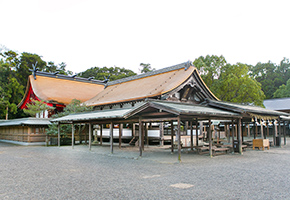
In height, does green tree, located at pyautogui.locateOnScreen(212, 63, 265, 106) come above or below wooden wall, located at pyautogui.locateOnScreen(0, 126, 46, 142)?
above

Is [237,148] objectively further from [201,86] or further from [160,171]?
[201,86]

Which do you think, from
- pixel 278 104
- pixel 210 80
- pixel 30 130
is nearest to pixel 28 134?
pixel 30 130

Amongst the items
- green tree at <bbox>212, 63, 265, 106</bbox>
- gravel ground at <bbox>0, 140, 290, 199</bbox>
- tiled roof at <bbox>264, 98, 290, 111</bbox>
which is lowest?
gravel ground at <bbox>0, 140, 290, 199</bbox>

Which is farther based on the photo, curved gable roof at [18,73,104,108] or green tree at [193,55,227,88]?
green tree at [193,55,227,88]

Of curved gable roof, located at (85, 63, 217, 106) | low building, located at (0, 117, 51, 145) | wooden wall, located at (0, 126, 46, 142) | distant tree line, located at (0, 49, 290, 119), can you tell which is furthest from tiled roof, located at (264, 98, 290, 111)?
wooden wall, located at (0, 126, 46, 142)

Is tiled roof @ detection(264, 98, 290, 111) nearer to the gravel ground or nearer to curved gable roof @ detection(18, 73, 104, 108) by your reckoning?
curved gable roof @ detection(18, 73, 104, 108)

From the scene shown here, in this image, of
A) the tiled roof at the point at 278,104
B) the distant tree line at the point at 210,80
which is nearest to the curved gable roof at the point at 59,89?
the distant tree line at the point at 210,80

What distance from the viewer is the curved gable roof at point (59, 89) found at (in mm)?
25750

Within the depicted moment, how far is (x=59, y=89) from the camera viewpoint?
28000mm

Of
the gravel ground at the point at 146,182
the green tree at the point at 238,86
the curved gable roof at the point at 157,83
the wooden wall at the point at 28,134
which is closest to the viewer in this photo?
the gravel ground at the point at 146,182

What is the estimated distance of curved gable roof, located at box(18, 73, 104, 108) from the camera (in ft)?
84.5

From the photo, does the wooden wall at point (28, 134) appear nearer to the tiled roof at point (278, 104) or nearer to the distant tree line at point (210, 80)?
the distant tree line at point (210, 80)

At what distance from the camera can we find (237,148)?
13.8 meters

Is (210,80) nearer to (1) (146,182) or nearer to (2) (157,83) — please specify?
(2) (157,83)
